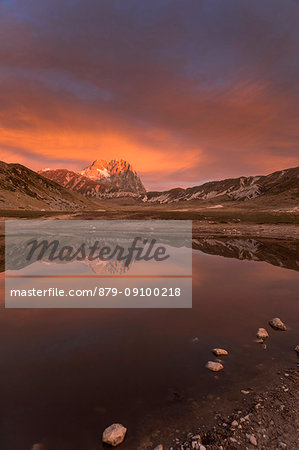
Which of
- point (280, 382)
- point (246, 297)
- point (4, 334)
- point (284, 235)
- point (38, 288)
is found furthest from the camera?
point (284, 235)

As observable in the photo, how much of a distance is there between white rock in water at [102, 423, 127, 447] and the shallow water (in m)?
0.28

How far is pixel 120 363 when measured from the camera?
35.8 feet

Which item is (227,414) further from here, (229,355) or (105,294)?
(105,294)

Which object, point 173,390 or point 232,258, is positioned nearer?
point 173,390

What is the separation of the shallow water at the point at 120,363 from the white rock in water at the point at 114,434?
0.91 ft

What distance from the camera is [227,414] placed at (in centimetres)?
812

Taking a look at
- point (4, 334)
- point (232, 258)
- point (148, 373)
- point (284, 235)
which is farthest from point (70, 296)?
point (284, 235)

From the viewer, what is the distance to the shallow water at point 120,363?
7.88 metres

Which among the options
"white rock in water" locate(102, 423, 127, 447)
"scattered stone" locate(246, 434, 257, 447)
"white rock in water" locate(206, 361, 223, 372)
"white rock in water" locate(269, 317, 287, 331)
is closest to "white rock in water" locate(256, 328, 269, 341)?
"white rock in water" locate(269, 317, 287, 331)

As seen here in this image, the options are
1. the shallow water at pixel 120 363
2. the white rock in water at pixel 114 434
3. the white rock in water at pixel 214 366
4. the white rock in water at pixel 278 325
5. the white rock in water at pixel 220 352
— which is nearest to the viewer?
the white rock in water at pixel 114 434

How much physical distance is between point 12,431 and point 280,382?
9.08 meters

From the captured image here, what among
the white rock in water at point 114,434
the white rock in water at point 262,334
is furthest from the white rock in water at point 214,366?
the white rock in water at point 114,434

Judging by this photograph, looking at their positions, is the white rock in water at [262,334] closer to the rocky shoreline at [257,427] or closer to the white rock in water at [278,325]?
the white rock in water at [278,325]

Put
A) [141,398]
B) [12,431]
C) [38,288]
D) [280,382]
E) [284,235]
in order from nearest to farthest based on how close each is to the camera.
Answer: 1. [12,431]
2. [141,398]
3. [280,382]
4. [38,288]
5. [284,235]
